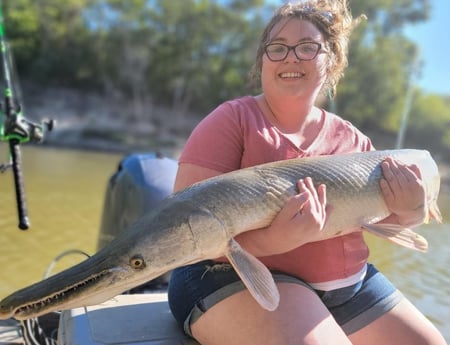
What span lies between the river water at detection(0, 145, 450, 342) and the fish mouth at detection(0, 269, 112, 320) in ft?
12.0

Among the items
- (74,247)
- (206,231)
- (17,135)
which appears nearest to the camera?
(206,231)

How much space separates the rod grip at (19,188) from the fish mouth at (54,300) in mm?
1840

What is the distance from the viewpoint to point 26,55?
40.5 meters

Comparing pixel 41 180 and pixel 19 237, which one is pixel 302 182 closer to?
pixel 19 237

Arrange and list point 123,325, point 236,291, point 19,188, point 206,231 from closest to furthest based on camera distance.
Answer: point 206,231
point 236,291
point 123,325
point 19,188

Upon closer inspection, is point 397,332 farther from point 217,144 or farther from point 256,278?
point 217,144

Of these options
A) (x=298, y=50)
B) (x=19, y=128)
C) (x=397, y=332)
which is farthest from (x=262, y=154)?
(x=19, y=128)

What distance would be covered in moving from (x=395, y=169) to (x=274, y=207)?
2.09ft

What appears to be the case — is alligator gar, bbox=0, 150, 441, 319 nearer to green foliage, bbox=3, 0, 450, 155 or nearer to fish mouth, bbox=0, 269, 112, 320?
fish mouth, bbox=0, 269, 112, 320

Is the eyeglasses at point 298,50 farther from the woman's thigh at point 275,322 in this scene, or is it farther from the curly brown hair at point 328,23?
the woman's thigh at point 275,322

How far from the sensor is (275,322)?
1.83 metres

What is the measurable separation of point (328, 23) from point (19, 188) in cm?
246

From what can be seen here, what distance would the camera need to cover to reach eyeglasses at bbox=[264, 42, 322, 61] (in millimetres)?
2270

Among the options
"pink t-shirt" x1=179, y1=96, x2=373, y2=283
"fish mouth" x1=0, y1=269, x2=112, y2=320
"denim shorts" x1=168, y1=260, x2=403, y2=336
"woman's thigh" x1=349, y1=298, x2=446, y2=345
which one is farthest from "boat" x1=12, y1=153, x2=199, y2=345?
"woman's thigh" x1=349, y1=298, x2=446, y2=345
